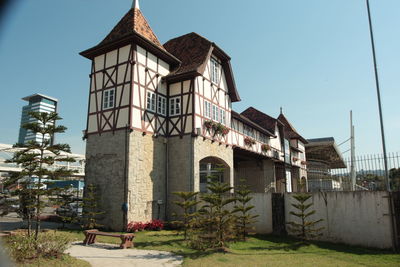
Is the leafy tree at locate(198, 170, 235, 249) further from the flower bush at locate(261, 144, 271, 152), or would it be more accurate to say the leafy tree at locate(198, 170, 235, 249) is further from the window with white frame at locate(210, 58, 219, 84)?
the flower bush at locate(261, 144, 271, 152)

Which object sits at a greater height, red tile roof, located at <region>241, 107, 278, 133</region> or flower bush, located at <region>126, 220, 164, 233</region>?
red tile roof, located at <region>241, 107, 278, 133</region>

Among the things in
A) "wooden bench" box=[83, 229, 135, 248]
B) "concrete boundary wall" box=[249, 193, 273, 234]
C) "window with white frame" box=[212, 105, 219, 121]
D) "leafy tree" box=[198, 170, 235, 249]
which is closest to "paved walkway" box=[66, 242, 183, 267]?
"wooden bench" box=[83, 229, 135, 248]

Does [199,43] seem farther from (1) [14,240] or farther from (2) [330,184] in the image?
(1) [14,240]

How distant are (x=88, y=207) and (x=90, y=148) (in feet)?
11.6

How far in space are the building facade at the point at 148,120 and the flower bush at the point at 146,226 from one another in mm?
345

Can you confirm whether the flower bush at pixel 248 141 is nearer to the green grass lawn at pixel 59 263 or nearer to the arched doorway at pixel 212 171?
the arched doorway at pixel 212 171

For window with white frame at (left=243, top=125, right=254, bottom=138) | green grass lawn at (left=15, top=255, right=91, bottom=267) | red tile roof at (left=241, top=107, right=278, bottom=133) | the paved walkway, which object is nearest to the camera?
green grass lawn at (left=15, top=255, right=91, bottom=267)

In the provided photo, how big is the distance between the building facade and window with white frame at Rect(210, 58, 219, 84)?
3.0 inches

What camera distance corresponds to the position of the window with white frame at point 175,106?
63.4ft

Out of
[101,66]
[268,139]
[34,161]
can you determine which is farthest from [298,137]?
[34,161]

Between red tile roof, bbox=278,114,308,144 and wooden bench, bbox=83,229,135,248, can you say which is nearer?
wooden bench, bbox=83,229,135,248

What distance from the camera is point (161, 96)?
1933 centimetres

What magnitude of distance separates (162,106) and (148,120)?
6.14ft

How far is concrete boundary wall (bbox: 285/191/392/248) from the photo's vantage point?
40.8ft
